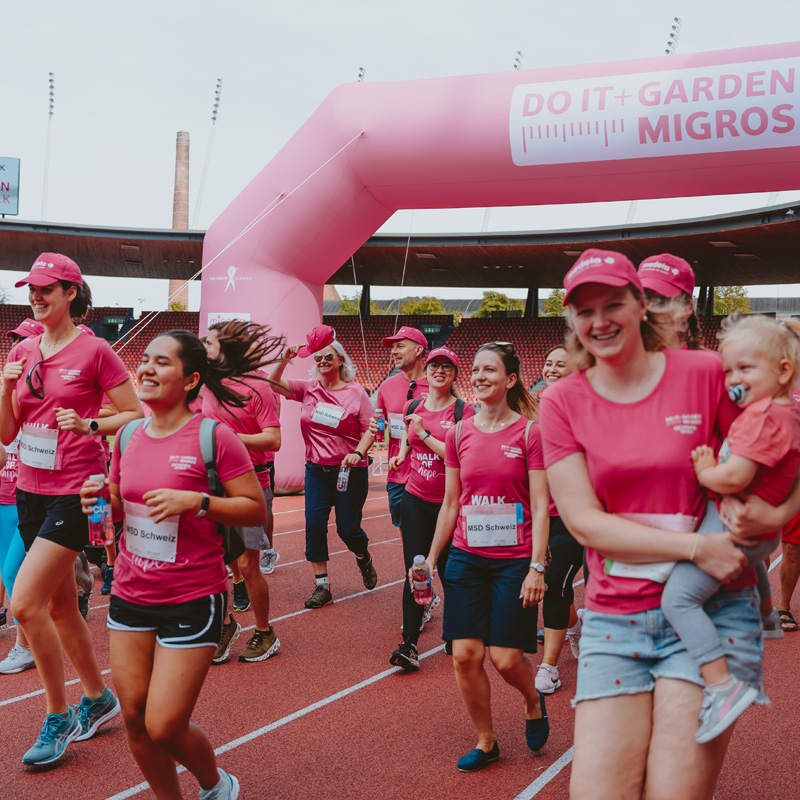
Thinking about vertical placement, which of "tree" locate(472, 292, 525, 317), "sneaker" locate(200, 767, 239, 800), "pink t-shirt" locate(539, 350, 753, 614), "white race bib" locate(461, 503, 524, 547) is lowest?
"sneaker" locate(200, 767, 239, 800)

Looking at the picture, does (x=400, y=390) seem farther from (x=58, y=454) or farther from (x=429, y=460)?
(x=58, y=454)

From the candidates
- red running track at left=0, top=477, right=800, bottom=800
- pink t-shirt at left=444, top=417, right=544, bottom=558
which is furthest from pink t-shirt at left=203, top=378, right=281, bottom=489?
pink t-shirt at left=444, top=417, right=544, bottom=558

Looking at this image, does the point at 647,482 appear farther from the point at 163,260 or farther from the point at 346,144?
the point at 163,260

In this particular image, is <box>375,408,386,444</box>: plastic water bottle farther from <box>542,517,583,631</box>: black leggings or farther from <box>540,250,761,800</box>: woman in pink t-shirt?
<box>540,250,761,800</box>: woman in pink t-shirt

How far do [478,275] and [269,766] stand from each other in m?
26.6

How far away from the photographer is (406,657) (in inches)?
209

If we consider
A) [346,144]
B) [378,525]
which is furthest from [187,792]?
[346,144]

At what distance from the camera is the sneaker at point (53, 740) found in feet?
12.4

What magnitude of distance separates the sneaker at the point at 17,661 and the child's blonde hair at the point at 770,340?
468 centimetres

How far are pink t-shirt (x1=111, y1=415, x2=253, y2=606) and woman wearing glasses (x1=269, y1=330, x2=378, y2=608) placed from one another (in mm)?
3807

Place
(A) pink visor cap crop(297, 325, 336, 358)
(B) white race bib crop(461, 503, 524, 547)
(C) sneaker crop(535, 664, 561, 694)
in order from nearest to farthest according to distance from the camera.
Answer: (B) white race bib crop(461, 503, 524, 547) < (C) sneaker crop(535, 664, 561, 694) < (A) pink visor cap crop(297, 325, 336, 358)

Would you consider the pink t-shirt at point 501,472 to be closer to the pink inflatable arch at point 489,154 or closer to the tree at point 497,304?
the pink inflatable arch at point 489,154

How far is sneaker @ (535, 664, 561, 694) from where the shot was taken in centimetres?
481

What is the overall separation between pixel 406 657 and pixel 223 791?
2255 millimetres
